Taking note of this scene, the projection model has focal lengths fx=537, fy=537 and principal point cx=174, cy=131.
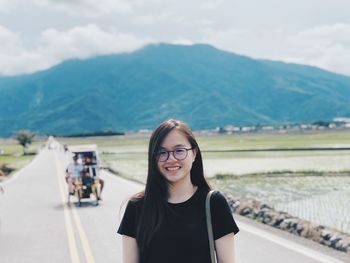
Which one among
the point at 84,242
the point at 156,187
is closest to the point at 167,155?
the point at 156,187

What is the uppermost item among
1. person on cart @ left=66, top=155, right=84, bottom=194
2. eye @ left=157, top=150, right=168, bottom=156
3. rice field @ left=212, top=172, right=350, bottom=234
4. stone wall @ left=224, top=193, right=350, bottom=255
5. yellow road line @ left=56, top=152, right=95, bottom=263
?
eye @ left=157, top=150, right=168, bottom=156

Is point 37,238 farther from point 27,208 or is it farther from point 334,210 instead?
point 334,210

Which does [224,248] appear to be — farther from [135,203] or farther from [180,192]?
[135,203]

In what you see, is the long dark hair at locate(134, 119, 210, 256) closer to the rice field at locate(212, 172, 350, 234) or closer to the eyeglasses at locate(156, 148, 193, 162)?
the eyeglasses at locate(156, 148, 193, 162)

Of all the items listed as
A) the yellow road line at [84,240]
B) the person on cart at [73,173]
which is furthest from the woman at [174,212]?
the person on cart at [73,173]

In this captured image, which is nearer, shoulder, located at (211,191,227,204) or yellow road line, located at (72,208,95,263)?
shoulder, located at (211,191,227,204)

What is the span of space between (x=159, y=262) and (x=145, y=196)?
44 centimetres

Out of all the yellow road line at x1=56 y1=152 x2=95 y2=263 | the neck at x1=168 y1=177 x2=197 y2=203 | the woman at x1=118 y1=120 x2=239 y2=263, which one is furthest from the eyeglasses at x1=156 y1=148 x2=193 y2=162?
the yellow road line at x1=56 y1=152 x2=95 y2=263

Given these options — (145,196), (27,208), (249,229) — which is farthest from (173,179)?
(27,208)

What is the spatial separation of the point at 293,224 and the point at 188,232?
8586mm

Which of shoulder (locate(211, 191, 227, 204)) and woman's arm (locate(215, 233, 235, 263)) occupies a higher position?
shoulder (locate(211, 191, 227, 204))

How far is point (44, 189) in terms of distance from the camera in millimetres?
Result: 24312

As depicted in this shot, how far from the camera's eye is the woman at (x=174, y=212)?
11.1 feet

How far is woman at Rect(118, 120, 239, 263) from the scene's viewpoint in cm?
340
